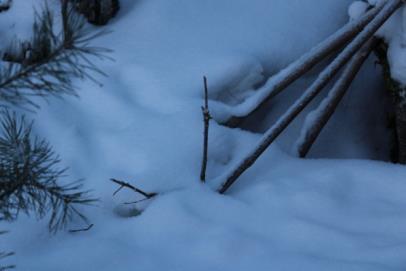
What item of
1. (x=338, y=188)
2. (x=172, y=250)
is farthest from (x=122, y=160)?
(x=338, y=188)

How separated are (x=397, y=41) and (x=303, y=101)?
1.44 ft

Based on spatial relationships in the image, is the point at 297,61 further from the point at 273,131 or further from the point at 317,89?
the point at 273,131

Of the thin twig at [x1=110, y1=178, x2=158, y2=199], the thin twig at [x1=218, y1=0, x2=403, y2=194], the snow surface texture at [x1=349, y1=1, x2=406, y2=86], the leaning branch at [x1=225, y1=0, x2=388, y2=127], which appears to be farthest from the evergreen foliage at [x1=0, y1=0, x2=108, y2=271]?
the snow surface texture at [x1=349, y1=1, x2=406, y2=86]

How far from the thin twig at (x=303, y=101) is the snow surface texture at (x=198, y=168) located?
70 mm

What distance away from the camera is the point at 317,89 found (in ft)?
6.34

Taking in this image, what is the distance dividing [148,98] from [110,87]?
176mm

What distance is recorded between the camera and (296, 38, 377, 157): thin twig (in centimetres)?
200

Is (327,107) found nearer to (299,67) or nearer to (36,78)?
(299,67)

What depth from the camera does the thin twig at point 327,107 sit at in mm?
1995

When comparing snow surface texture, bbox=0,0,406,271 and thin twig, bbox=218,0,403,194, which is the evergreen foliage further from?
thin twig, bbox=218,0,403,194

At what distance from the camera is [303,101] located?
190cm

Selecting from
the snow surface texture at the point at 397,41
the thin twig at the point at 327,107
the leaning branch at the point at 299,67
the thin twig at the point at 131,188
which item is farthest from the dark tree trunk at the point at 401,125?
the thin twig at the point at 131,188

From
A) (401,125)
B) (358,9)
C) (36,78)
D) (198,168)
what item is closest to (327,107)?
(401,125)

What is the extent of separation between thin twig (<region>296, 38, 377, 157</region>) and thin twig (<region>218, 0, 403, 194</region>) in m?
0.07
